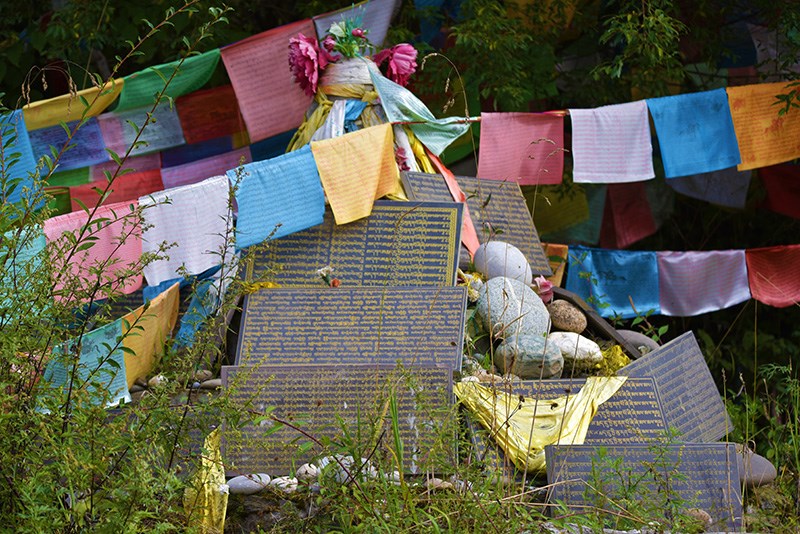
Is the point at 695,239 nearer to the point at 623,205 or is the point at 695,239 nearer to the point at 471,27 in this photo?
the point at 623,205

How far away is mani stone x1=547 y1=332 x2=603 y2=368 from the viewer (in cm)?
661

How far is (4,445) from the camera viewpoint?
4.08m

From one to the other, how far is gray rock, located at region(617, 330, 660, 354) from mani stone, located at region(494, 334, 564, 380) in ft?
2.61

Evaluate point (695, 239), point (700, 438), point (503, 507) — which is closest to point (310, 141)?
point (700, 438)

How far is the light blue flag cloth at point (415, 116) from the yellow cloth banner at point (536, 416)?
90.0 inches

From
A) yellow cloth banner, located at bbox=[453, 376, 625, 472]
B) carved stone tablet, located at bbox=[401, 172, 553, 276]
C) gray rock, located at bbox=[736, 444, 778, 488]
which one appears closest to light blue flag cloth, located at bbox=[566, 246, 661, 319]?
carved stone tablet, located at bbox=[401, 172, 553, 276]

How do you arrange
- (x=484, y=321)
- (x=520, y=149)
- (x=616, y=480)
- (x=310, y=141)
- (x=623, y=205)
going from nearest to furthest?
(x=616, y=480), (x=484, y=321), (x=310, y=141), (x=520, y=149), (x=623, y=205)

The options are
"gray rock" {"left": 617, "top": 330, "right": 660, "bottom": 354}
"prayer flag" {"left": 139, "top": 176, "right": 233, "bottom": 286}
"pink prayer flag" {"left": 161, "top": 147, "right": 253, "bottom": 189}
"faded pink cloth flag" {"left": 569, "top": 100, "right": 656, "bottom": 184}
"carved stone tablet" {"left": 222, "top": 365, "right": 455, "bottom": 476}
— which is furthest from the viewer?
"pink prayer flag" {"left": 161, "top": 147, "right": 253, "bottom": 189}

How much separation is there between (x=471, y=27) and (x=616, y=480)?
4202 mm

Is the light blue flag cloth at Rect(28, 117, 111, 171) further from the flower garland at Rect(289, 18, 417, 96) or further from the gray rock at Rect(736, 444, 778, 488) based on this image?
the gray rock at Rect(736, 444, 778, 488)

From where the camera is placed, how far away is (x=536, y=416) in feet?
19.0

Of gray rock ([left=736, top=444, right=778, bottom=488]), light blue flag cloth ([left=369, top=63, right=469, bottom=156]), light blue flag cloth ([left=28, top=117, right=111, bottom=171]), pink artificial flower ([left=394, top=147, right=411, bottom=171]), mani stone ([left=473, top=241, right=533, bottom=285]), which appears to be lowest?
gray rock ([left=736, top=444, right=778, bottom=488])

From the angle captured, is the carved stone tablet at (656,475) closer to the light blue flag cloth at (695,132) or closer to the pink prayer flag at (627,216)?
the light blue flag cloth at (695,132)

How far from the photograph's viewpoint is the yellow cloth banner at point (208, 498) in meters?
4.50
